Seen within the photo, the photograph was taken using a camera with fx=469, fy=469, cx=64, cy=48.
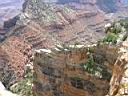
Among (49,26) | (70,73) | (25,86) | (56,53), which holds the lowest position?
(49,26)

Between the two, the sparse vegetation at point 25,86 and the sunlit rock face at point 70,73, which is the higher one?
the sunlit rock face at point 70,73

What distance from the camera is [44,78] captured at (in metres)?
45.8

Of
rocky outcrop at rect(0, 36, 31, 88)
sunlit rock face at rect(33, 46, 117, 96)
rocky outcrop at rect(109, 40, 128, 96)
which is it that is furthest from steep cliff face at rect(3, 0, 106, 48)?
rocky outcrop at rect(109, 40, 128, 96)

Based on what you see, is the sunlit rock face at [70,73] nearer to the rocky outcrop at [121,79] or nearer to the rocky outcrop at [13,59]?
the rocky outcrop at [121,79]

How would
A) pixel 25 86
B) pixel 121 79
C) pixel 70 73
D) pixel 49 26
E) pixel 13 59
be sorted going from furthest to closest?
pixel 49 26 < pixel 13 59 < pixel 25 86 < pixel 70 73 < pixel 121 79

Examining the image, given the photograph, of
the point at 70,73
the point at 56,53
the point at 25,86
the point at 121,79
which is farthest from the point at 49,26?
the point at 121,79

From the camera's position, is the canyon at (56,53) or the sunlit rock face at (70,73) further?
the canyon at (56,53)

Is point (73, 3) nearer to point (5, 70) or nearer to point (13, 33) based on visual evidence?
point (13, 33)

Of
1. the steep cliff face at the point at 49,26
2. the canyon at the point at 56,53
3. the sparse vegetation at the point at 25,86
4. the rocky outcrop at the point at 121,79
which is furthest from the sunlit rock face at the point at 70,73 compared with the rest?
the steep cliff face at the point at 49,26

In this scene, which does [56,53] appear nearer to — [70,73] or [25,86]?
[70,73]

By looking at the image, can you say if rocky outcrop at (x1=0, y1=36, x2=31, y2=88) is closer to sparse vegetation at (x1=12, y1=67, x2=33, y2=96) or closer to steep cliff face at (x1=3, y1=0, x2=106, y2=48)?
sparse vegetation at (x1=12, y1=67, x2=33, y2=96)

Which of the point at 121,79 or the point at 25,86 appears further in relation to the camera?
the point at 25,86

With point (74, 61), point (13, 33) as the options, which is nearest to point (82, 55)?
point (74, 61)

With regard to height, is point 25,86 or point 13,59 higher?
point 25,86
